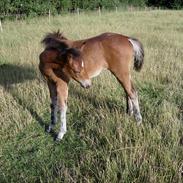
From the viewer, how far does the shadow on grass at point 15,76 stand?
23.6 feet

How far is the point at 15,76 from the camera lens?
8586mm

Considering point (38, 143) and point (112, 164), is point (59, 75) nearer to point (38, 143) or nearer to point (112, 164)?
point (38, 143)

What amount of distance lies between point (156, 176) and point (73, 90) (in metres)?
3.95

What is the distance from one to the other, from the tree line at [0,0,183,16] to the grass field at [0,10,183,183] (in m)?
18.7

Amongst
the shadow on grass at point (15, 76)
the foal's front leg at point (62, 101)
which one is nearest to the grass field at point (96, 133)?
the shadow on grass at point (15, 76)

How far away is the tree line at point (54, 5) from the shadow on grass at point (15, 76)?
17.2m

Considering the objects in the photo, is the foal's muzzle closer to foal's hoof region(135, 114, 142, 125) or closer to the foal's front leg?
the foal's front leg

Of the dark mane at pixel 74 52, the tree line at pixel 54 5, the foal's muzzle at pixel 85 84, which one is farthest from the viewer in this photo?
the tree line at pixel 54 5

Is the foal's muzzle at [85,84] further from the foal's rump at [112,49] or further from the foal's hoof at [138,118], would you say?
the foal's hoof at [138,118]

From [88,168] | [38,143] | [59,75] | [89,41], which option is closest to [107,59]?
[89,41]

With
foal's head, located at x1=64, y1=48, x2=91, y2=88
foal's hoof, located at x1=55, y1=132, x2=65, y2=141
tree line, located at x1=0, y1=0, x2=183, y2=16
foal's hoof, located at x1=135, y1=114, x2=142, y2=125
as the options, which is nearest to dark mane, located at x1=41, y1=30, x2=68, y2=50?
foal's head, located at x1=64, y1=48, x2=91, y2=88

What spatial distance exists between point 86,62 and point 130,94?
942mm

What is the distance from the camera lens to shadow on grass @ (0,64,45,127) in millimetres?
7184

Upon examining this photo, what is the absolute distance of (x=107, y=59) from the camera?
18.3ft
